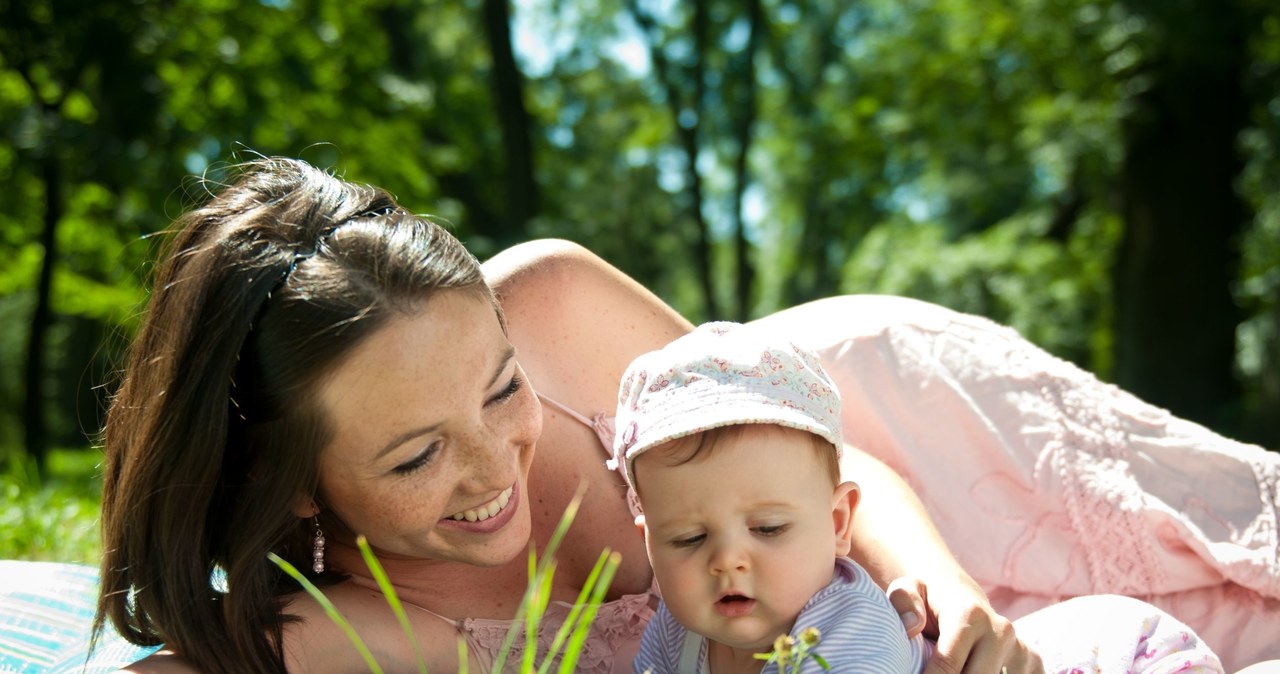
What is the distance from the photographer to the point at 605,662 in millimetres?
2598

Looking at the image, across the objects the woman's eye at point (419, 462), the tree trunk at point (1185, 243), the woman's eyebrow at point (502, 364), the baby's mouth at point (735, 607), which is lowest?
the tree trunk at point (1185, 243)

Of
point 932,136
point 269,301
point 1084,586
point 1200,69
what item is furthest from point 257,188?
point 932,136

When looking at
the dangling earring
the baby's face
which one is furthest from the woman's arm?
the baby's face

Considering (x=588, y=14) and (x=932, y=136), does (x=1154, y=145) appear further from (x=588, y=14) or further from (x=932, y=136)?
(x=588, y=14)

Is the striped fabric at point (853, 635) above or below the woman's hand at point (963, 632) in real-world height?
above

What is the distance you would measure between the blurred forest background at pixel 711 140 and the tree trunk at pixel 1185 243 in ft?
0.07

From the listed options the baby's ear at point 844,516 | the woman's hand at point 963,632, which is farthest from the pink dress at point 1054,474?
the baby's ear at point 844,516

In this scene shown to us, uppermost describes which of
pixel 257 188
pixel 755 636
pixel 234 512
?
pixel 257 188

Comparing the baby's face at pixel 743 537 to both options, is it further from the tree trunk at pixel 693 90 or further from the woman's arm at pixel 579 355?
the tree trunk at pixel 693 90

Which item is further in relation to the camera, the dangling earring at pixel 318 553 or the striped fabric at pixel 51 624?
the striped fabric at pixel 51 624

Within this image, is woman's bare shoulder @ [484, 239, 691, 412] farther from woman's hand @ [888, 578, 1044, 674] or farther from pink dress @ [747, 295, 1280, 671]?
woman's hand @ [888, 578, 1044, 674]

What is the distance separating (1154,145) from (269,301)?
10.0 m

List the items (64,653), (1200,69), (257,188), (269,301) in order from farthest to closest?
1. (1200,69)
2. (64,653)
3. (257,188)
4. (269,301)

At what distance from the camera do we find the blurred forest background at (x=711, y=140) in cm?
1041
